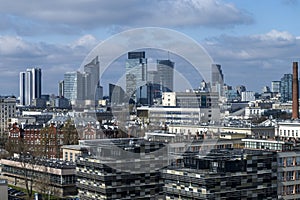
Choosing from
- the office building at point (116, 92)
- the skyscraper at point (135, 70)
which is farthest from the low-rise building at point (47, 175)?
the skyscraper at point (135, 70)

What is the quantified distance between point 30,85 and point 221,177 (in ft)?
204

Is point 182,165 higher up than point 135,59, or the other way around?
point 135,59

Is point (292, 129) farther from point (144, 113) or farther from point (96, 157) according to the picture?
point (96, 157)

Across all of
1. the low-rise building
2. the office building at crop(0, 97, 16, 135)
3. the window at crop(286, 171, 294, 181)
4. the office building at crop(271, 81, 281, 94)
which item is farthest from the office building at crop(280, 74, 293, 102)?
the window at crop(286, 171, 294, 181)

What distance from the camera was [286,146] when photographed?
1155 centimetres

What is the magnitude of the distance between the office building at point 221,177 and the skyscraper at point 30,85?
60739mm

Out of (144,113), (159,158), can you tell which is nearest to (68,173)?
(159,158)

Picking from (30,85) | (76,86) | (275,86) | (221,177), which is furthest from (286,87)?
(221,177)

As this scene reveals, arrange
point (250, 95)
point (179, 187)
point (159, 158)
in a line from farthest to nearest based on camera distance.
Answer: point (250, 95) < point (159, 158) < point (179, 187)

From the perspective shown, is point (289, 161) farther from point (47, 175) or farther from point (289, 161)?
point (47, 175)

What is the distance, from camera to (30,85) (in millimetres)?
68562

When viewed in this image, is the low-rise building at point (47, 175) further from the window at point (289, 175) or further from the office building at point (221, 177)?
the window at point (289, 175)

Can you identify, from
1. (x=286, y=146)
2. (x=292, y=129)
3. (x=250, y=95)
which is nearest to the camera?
Answer: (x=286, y=146)

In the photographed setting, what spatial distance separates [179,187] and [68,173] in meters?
5.64
